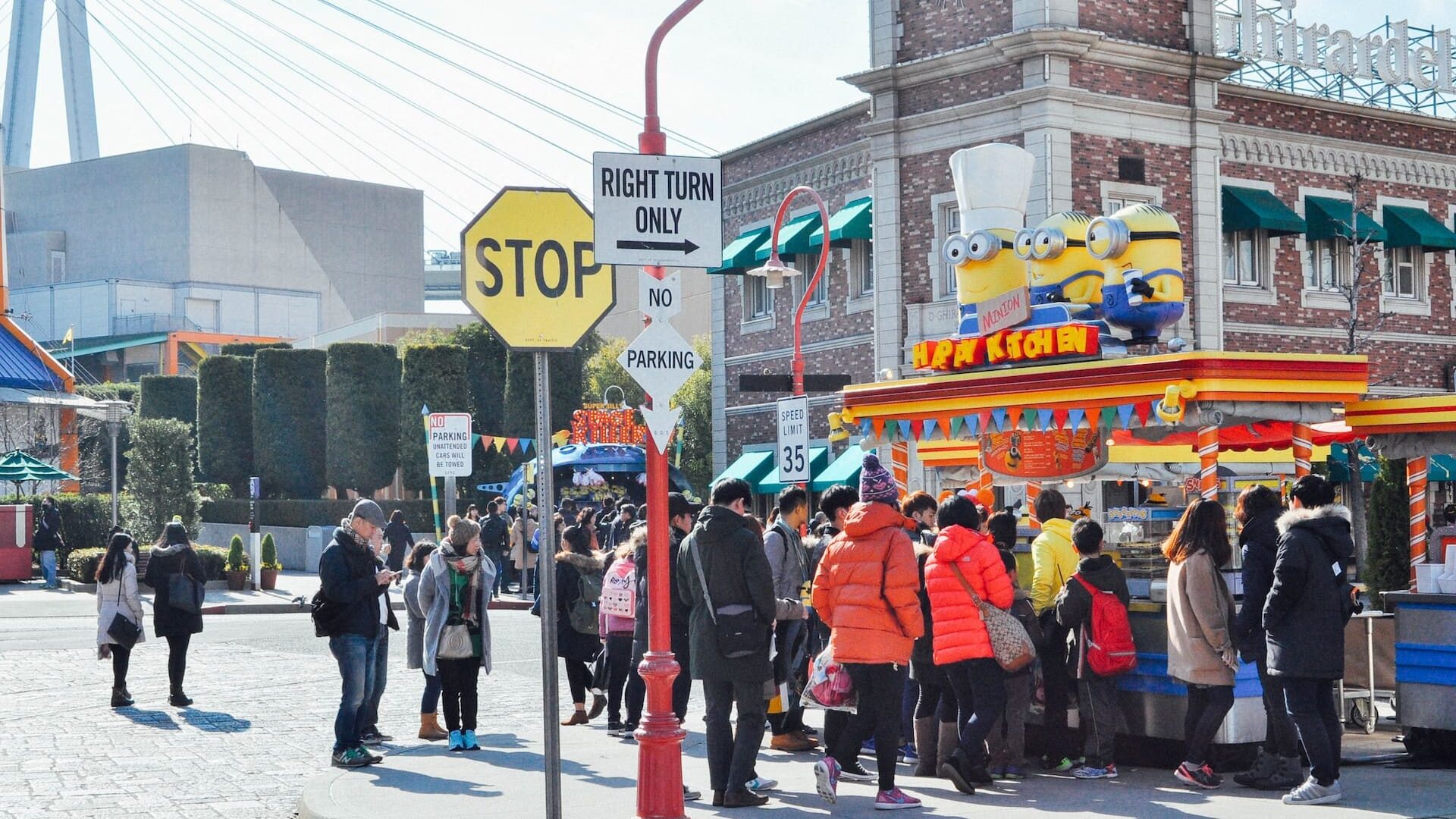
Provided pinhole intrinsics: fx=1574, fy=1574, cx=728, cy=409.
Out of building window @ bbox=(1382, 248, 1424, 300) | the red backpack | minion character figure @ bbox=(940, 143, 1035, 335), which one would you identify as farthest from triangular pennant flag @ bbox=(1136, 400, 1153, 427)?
building window @ bbox=(1382, 248, 1424, 300)

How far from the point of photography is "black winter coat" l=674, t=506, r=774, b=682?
31.5 feet

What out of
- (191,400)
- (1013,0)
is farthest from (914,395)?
(191,400)

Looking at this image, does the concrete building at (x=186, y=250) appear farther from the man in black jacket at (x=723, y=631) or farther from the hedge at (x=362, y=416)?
the man in black jacket at (x=723, y=631)

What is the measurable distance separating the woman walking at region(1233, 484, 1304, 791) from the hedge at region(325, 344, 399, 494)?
39.6 m

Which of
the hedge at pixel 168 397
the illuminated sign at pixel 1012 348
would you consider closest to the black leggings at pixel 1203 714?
the illuminated sign at pixel 1012 348

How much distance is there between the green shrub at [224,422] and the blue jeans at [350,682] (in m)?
41.9

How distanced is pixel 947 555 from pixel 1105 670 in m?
1.35

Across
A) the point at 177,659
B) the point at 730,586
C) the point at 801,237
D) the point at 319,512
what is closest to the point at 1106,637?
the point at 730,586

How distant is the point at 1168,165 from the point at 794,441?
46.3 feet

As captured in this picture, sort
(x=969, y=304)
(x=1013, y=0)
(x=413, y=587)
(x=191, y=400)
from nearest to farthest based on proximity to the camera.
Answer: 1. (x=413, y=587)
2. (x=969, y=304)
3. (x=1013, y=0)
4. (x=191, y=400)

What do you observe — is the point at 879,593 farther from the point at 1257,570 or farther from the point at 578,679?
the point at 578,679

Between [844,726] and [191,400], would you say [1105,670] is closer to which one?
[844,726]

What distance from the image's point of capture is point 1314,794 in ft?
31.0

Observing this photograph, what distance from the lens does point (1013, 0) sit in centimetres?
2680
